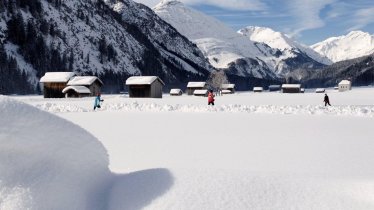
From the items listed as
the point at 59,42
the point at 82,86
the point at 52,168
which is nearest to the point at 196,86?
the point at 82,86

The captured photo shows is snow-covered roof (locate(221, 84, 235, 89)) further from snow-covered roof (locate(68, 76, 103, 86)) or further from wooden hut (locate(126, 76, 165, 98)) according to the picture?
snow-covered roof (locate(68, 76, 103, 86))

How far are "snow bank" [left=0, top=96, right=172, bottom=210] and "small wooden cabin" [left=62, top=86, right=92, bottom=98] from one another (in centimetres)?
6788

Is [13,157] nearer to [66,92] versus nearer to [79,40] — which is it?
Result: [66,92]

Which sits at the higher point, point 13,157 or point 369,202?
point 13,157

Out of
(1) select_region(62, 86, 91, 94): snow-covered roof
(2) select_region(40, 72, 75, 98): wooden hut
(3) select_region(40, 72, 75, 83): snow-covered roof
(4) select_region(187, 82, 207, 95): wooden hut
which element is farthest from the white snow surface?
(4) select_region(187, 82, 207, 95): wooden hut

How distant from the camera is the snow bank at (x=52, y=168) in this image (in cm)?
552

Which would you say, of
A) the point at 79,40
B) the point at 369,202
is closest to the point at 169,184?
the point at 369,202

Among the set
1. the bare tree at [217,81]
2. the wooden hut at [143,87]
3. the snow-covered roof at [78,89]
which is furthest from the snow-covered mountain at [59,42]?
the wooden hut at [143,87]

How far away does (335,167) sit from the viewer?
9227 mm

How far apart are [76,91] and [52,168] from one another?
68.8 m

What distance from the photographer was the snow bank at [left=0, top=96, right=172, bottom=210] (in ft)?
18.1

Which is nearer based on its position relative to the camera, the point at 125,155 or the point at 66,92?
the point at 125,155

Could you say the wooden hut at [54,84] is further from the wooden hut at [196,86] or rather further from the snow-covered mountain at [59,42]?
the snow-covered mountain at [59,42]

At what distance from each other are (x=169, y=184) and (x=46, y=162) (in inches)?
77.4
